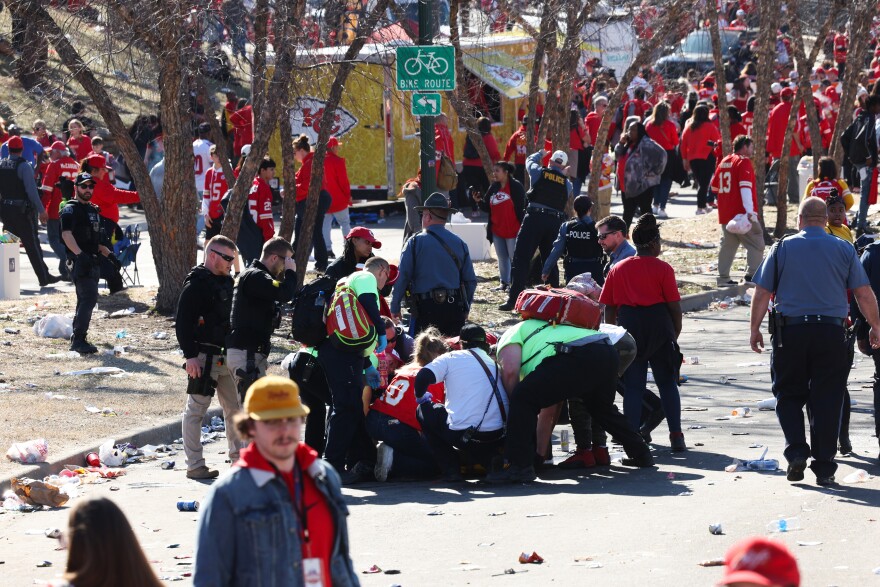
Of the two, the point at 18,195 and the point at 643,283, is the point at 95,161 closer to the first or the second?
the point at 18,195

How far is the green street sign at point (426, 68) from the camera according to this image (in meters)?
15.3

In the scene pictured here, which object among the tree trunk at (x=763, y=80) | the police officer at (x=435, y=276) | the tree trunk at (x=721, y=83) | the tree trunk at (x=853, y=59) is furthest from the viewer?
the tree trunk at (x=853, y=59)

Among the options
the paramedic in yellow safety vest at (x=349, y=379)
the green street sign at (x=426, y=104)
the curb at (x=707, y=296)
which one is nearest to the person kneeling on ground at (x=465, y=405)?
the paramedic in yellow safety vest at (x=349, y=379)

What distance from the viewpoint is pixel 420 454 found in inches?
395

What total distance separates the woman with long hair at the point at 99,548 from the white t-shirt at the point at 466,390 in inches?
213

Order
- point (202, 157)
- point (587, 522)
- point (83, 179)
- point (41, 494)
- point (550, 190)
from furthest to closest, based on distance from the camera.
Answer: point (202, 157) < point (550, 190) < point (83, 179) < point (41, 494) < point (587, 522)

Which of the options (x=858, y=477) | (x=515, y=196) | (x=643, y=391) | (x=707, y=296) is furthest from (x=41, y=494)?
(x=707, y=296)

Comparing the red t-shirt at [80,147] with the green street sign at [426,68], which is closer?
the green street sign at [426,68]

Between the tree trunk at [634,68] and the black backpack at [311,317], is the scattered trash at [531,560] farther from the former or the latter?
the tree trunk at [634,68]

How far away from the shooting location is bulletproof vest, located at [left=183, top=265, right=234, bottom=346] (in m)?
10.1

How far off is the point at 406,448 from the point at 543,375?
1.17m

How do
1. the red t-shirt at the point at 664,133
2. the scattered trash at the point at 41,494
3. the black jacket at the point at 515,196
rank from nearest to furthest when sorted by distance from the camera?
the scattered trash at the point at 41,494 < the black jacket at the point at 515,196 < the red t-shirt at the point at 664,133

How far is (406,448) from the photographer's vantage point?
10.0 meters

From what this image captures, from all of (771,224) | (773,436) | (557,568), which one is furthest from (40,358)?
(771,224)
